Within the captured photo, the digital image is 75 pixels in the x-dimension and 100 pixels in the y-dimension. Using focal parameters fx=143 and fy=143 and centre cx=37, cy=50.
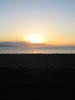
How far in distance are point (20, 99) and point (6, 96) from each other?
55 centimetres

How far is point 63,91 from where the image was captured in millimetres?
5465

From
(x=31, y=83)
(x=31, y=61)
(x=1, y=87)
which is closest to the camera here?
(x=1, y=87)

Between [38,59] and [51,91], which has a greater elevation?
[38,59]

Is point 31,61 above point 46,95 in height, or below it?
above

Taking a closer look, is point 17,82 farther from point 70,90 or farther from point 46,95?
point 70,90

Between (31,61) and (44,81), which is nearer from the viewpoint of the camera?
(44,81)

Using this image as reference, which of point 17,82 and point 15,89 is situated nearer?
point 15,89

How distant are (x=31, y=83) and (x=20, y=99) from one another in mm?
1733

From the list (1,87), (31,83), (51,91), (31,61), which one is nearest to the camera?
(51,91)

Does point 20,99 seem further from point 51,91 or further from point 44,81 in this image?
point 44,81

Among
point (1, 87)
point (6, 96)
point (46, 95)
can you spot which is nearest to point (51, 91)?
point (46, 95)

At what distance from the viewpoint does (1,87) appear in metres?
5.85

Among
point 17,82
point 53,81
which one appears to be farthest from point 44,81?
point 17,82

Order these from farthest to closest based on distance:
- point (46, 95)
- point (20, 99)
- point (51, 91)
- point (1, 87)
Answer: point (1, 87)
point (51, 91)
point (46, 95)
point (20, 99)
